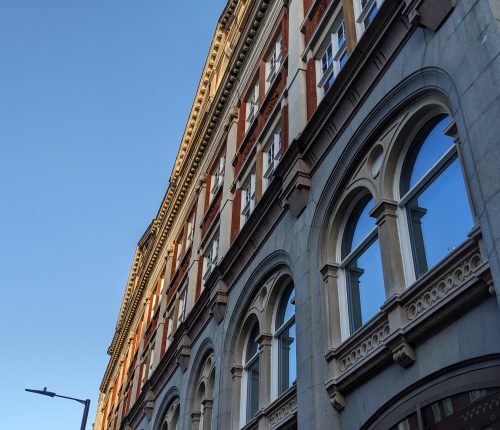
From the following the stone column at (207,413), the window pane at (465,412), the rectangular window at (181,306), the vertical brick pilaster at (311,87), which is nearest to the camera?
the window pane at (465,412)

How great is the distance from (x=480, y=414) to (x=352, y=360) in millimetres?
3664

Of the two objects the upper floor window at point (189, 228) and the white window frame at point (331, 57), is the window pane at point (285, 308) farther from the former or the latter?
the upper floor window at point (189, 228)

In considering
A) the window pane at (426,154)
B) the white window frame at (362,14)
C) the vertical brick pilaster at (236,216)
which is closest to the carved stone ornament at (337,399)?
the window pane at (426,154)

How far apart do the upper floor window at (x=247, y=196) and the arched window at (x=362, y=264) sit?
305 inches

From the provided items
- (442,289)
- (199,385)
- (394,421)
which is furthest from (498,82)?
(199,385)

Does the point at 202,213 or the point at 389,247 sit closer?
the point at 389,247

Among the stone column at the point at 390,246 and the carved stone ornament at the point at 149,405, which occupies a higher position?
the carved stone ornament at the point at 149,405

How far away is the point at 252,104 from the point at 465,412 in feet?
59.9

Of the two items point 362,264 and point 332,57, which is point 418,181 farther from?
point 332,57

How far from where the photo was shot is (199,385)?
2175 cm

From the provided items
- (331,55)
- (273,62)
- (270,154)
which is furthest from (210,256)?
(331,55)

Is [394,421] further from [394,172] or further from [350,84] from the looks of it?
[350,84]

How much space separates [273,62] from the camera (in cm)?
2344

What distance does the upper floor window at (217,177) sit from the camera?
88.5ft
